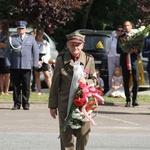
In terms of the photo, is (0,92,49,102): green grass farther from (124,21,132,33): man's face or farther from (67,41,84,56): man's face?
(67,41,84,56): man's face

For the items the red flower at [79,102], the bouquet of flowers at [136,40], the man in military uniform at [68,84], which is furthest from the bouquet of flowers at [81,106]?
the bouquet of flowers at [136,40]

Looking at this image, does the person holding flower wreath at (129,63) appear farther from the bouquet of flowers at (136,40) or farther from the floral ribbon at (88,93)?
the floral ribbon at (88,93)

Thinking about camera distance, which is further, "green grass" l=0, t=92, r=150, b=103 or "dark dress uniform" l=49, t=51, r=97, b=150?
"green grass" l=0, t=92, r=150, b=103

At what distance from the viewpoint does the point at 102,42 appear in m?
19.8

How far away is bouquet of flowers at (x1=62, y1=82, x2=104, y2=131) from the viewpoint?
820 centimetres

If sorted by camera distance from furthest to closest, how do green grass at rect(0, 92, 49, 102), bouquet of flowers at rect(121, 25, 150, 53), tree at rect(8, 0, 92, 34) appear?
tree at rect(8, 0, 92, 34), green grass at rect(0, 92, 49, 102), bouquet of flowers at rect(121, 25, 150, 53)

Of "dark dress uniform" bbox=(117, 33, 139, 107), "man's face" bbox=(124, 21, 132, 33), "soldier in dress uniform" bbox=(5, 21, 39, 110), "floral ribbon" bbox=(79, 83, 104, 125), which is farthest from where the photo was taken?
"dark dress uniform" bbox=(117, 33, 139, 107)

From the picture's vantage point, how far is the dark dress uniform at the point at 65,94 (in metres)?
8.39

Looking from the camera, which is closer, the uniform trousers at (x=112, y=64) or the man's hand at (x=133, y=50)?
the man's hand at (x=133, y=50)

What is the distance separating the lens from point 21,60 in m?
15.2

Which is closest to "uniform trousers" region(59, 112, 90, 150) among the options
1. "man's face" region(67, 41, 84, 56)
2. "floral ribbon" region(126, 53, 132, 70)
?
"man's face" region(67, 41, 84, 56)

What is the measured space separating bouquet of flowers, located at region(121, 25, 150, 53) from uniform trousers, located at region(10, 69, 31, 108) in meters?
2.36

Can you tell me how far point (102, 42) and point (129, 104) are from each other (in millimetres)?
3893

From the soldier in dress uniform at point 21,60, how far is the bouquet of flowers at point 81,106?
22.9 feet
